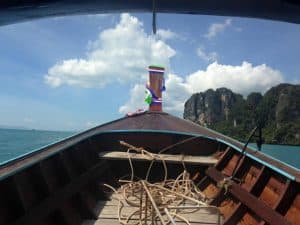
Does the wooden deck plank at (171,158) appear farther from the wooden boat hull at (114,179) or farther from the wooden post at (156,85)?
the wooden post at (156,85)

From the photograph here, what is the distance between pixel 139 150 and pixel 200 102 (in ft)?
351

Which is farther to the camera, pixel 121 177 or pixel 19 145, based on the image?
pixel 19 145

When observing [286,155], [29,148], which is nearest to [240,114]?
[286,155]

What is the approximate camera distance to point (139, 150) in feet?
15.8

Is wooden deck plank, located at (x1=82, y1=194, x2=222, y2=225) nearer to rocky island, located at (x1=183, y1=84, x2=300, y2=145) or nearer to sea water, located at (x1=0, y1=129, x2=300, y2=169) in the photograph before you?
sea water, located at (x1=0, y1=129, x2=300, y2=169)

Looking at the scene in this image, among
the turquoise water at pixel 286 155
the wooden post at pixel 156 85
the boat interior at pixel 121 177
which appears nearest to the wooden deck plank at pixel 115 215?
the boat interior at pixel 121 177

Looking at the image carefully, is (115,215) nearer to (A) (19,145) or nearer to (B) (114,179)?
(B) (114,179)

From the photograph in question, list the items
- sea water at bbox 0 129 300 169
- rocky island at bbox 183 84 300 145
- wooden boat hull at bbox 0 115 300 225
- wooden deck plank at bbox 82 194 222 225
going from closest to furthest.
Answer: wooden boat hull at bbox 0 115 300 225
wooden deck plank at bbox 82 194 222 225
sea water at bbox 0 129 300 169
rocky island at bbox 183 84 300 145

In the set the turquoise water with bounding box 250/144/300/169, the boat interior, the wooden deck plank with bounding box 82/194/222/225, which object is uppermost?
the boat interior

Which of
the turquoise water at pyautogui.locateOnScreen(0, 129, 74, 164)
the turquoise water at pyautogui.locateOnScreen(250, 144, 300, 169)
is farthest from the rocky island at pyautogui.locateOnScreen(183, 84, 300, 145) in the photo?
the turquoise water at pyautogui.locateOnScreen(0, 129, 74, 164)

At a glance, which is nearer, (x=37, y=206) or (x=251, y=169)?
(x=37, y=206)

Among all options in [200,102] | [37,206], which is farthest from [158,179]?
[200,102]

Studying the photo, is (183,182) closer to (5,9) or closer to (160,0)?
(160,0)

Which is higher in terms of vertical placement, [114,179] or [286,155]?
[114,179]
